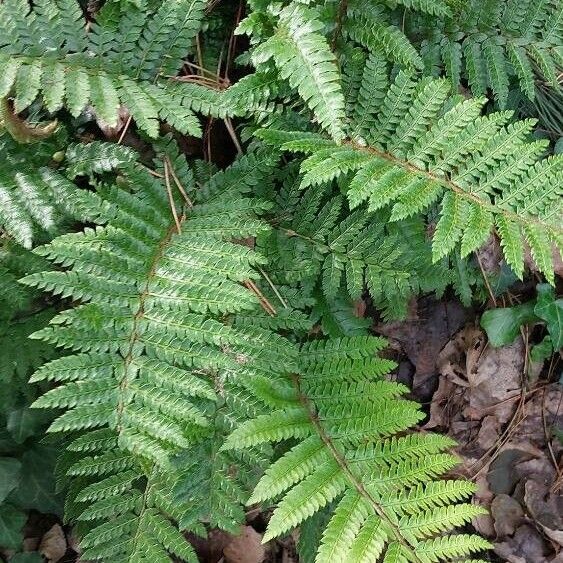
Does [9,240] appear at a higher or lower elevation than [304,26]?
lower

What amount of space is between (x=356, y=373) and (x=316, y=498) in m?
0.47

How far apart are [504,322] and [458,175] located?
133 cm

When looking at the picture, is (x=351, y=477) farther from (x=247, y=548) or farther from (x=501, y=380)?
(x=501, y=380)

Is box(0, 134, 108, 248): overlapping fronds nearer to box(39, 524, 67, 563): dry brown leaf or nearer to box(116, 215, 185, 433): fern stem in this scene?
box(116, 215, 185, 433): fern stem

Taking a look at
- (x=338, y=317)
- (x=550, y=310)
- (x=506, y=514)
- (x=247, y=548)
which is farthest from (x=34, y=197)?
(x=506, y=514)

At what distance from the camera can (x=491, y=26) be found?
7.77 feet

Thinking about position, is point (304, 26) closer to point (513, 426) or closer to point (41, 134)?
point (41, 134)

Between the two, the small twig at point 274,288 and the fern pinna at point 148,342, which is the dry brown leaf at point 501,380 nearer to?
the small twig at point 274,288

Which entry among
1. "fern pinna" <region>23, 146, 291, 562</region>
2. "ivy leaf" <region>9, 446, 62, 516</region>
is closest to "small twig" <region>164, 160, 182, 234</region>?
"fern pinna" <region>23, 146, 291, 562</region>

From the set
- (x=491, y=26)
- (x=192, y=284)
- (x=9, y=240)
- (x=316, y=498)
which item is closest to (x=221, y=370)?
(x=192, y=284)

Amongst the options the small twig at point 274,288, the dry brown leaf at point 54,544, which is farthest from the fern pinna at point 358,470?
the dry brown leaf at point 54,544

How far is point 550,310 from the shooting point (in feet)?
9.63

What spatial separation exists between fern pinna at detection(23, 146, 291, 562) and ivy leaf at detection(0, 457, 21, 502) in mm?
548

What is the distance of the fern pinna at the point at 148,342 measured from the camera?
1673mm
